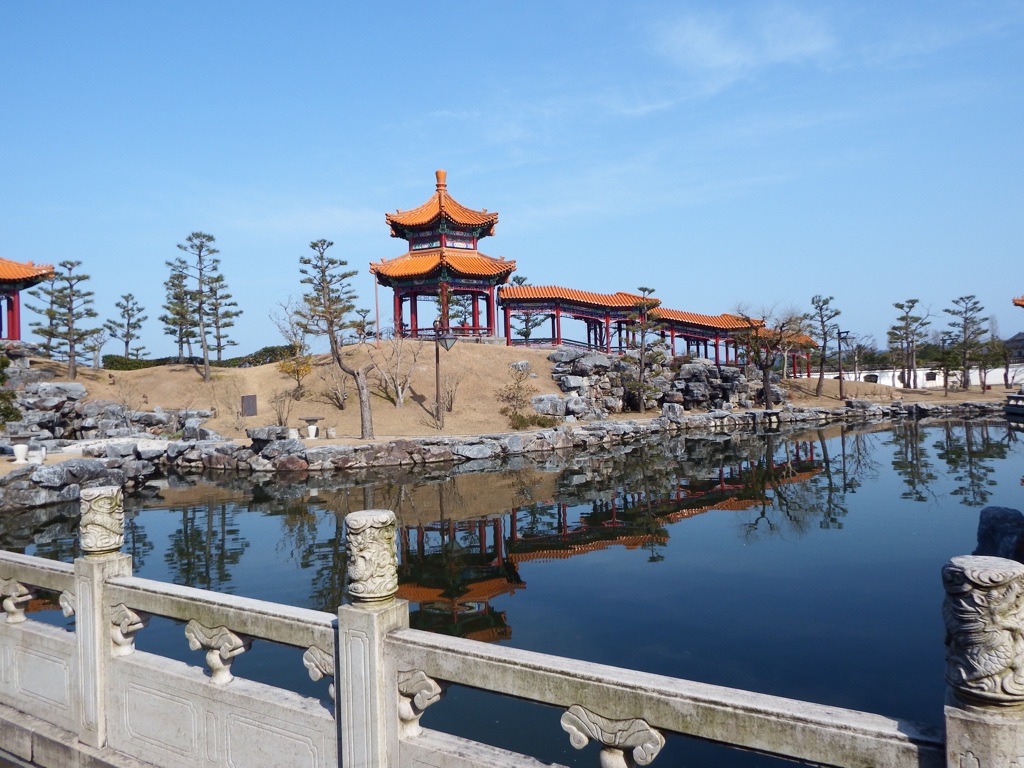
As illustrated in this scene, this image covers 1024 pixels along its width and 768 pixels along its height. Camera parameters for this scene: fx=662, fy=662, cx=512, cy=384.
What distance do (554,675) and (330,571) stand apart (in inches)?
291

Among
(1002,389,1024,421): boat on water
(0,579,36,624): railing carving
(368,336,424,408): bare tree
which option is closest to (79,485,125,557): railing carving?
(0,579,36,624): railing carving

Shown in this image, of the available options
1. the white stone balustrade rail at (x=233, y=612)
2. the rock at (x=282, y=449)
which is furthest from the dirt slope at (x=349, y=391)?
the white stone balustrade rail at (x=233, y=612)

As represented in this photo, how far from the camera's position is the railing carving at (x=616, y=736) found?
240cm

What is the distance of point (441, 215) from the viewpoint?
1364 inches

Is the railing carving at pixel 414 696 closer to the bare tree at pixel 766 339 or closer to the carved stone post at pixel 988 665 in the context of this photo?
the carved stone post at pixel 988 665

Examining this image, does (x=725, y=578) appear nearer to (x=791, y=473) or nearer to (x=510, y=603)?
(x=510, y=603)

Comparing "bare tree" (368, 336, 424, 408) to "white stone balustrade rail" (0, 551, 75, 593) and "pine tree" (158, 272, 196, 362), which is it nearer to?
"pine tree" (158, 272, 196, 362)

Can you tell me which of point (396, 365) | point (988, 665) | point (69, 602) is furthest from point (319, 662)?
point (396, 365)

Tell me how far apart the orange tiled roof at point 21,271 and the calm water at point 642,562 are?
20413mm

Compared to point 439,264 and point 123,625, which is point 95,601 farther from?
point 439,264

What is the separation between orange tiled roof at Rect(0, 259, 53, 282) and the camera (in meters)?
31.5

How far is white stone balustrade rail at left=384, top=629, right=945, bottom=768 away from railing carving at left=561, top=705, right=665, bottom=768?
3 cm

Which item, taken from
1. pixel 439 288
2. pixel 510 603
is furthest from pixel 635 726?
pixel 439 288

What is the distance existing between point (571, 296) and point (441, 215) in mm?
8257
